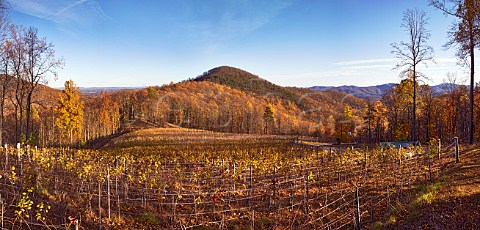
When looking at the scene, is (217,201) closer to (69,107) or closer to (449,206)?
(449,206)

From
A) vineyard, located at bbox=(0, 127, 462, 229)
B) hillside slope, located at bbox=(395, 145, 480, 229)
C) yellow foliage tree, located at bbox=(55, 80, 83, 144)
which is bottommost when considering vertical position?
vineyard, located at bbox=(0, 127, 462, 229)

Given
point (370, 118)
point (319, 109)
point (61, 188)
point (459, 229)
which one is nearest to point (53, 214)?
point (61, 188)

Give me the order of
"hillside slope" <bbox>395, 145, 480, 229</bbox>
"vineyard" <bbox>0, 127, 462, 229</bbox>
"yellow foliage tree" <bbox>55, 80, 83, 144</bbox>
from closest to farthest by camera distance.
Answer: "hillside slope" <bbox>395, 145, 480, 229</bbox> → "vineyard" <bbox>0, 127, 462, 229</bbox> → "yellow foliage tree" <bbox>55, 80, 83, 144</bbox>

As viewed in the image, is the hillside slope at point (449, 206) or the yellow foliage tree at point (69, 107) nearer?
the hillside slope at point (449, 206)

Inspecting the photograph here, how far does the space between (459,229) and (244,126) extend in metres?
83.7

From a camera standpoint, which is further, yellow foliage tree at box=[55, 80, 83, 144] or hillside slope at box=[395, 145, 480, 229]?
yellow foliage tree at box=[55, 80, 83, 144]

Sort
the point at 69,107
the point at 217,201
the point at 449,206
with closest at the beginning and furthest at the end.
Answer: the point at 449,206 → the point at 217,201 → the point at 69,107

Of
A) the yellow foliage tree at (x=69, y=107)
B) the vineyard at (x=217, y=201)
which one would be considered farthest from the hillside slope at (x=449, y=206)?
the yellow foliage tree at (x=69, y=107)

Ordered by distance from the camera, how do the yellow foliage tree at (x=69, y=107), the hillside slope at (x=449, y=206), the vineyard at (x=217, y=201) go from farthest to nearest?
the yellow foliage tree at (x=69, y=107)
the vineyard at (x=217, y=201)
the hillside slope at (x=449, y=206)

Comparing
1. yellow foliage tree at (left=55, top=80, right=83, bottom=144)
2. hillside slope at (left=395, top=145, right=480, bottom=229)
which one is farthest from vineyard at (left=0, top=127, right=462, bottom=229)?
yellow foliage tree at (left=55, top=80, right=83, bottom=144)

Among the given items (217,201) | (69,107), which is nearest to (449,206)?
(217,201)

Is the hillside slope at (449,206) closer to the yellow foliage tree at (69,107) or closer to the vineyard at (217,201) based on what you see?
the vineyard at (217,201)

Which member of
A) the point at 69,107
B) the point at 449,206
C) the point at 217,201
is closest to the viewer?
the point at 449,206

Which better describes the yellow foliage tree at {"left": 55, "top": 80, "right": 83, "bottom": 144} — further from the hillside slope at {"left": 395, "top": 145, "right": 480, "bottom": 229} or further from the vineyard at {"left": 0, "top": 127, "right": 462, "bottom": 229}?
the hillside slope at {"left": 395, "top": 145, "right": 480, "bottom": 229}
